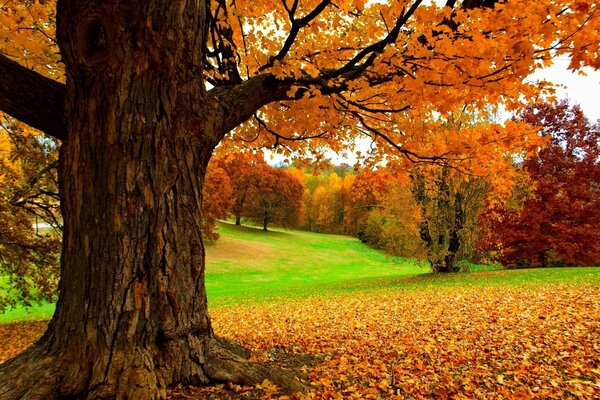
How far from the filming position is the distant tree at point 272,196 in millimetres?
46062

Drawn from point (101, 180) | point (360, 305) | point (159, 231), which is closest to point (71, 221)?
point (101, 180)

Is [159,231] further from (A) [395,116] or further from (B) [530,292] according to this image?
(B) [530,292]

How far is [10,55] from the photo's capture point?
184 inches

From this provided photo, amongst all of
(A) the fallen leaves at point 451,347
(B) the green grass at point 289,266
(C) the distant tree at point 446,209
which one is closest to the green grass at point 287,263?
(B) the green grass at point 289,266

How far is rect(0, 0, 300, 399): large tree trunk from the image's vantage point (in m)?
2.91

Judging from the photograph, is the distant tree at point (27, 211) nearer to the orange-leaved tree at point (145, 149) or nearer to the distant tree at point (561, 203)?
the orange-leaved tree at point (145, 149)

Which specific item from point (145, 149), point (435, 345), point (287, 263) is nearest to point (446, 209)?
point (435, 345)

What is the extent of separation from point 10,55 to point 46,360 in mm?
3957

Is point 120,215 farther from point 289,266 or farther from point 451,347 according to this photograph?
point 289,266

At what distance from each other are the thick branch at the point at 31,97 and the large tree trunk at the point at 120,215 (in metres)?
0.23

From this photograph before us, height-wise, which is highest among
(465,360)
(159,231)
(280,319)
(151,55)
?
(151,55)

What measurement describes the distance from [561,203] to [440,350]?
17.9 metres

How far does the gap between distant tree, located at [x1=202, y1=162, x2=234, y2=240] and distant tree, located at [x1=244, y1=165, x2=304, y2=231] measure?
9887 millimetres

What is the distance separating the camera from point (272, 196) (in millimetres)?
47062
